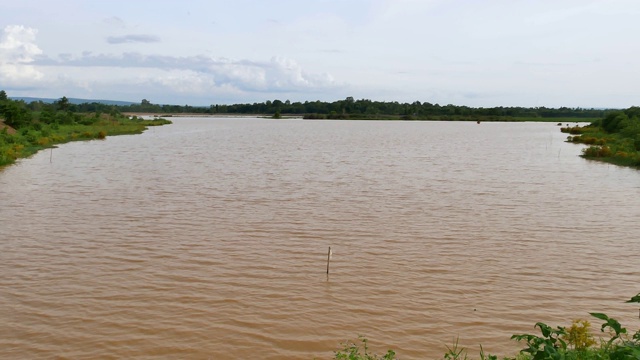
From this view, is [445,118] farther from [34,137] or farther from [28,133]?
[34,137]

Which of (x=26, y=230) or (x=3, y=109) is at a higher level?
(x=3, y=109)

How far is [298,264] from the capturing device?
1227 centimetres

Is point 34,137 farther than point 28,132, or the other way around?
point 28,132

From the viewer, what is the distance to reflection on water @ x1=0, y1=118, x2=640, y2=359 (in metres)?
8.59

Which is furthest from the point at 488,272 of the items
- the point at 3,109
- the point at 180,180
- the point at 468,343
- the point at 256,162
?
the point at 3,109

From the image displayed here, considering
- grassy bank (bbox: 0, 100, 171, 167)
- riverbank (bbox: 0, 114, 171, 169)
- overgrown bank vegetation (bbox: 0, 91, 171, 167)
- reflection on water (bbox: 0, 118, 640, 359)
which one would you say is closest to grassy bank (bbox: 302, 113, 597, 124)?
overgrown bank vegetation (bbox: 0, 91, 171, 167)

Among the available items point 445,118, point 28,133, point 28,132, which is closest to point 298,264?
point 28,133

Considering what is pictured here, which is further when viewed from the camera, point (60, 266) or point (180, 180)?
point (180, 180)

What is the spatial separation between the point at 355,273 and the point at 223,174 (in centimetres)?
1815

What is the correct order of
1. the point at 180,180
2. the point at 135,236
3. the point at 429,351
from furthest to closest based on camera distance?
the point at 180,180
the point at 135,236
the point at 429,351

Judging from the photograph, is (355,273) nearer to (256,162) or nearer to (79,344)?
(79,344)

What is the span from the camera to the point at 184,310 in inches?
373

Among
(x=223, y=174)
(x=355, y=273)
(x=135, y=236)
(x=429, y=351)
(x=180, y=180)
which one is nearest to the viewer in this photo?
(x=429, y=351)

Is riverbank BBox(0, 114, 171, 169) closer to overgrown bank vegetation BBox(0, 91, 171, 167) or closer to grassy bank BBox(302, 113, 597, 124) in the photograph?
overgrown bank vegetation BBox(0, 91, 171, 167)
